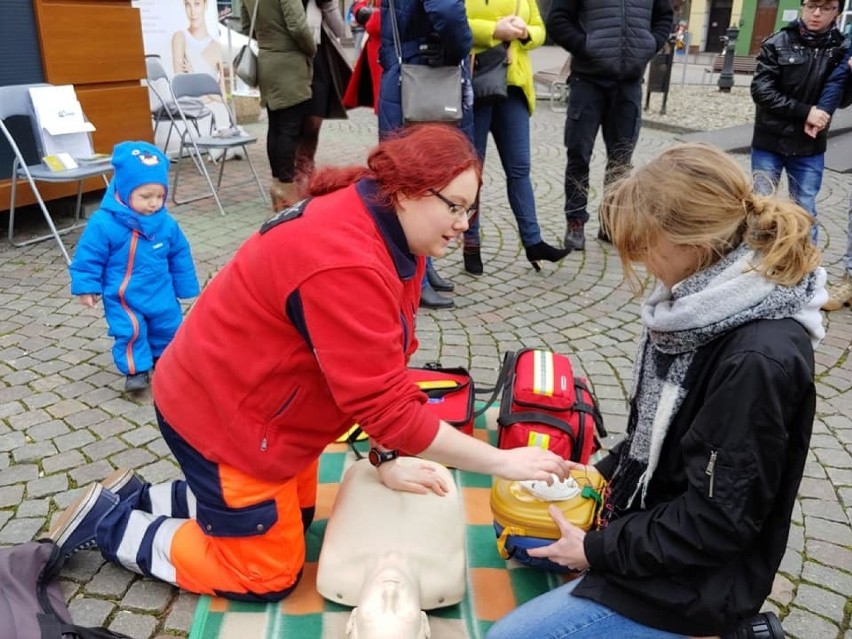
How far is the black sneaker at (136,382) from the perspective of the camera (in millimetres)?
3529

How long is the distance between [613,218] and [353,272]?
1.88ft

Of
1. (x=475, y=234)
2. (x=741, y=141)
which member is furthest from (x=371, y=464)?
(x=741, y=141)

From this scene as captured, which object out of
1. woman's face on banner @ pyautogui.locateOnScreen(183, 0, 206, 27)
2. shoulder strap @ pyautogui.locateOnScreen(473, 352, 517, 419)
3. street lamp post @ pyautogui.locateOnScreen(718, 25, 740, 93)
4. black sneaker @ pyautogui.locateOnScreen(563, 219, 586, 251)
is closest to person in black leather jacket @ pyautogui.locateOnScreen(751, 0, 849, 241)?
black sneaker @ pyautogui.locateOnScreen(563, 219, 586, 251)

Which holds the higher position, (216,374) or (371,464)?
(216,374)

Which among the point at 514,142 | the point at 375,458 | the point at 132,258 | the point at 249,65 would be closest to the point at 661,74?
the point at 249,65

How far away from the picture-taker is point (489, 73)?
4527 millimetres

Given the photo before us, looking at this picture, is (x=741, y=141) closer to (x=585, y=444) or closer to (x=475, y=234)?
(x=475, y=234)

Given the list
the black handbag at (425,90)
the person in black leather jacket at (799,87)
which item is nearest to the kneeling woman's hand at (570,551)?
the black handbag at (425,90)

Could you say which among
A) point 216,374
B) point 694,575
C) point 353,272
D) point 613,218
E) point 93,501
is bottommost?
point 93,501

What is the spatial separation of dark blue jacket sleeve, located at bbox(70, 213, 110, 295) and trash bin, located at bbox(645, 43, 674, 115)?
988 centimetres

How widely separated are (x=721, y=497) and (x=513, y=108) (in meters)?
3.57

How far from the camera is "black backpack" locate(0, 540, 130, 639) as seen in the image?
1938 mm

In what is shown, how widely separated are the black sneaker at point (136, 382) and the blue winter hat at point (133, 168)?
777 millimetres

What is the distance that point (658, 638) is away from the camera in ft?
5.85
